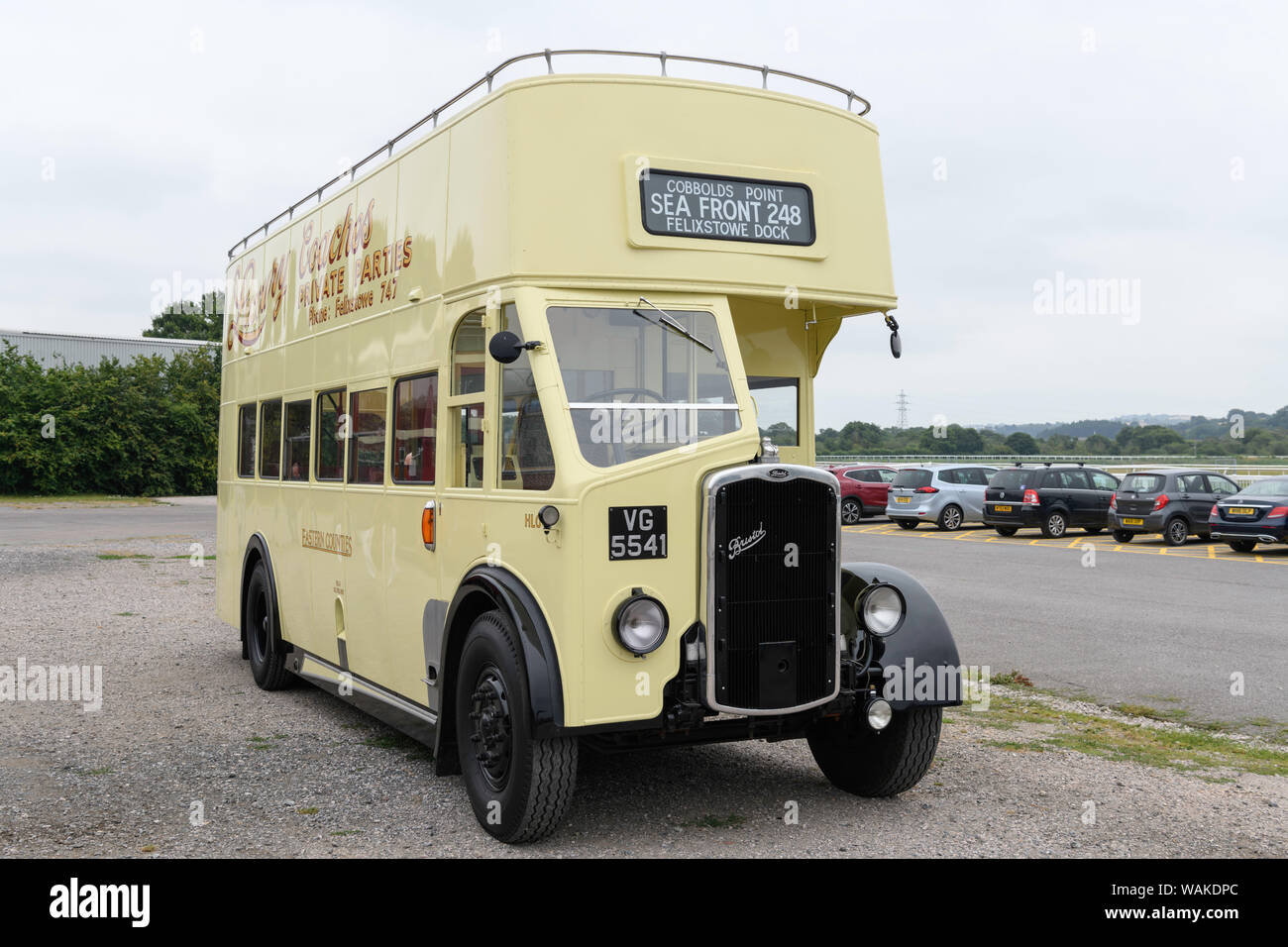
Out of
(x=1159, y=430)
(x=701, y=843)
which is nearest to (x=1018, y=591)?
(x=701, y=843)

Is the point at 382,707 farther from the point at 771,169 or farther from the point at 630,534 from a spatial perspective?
the point at 771,169

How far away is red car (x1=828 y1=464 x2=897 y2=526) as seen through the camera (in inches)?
1281

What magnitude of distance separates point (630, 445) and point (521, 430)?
0.54 meters

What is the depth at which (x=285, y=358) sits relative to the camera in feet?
31.6

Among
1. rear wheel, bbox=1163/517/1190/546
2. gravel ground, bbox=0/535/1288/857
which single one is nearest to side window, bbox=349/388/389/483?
gravel ground, bbox=0/535/1288/857

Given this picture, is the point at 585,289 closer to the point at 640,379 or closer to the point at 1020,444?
the point at 640,379

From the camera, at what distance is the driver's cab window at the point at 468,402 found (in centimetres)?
611

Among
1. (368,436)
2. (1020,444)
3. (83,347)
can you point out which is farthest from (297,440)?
(1020,444)

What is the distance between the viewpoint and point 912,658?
6.11 metres

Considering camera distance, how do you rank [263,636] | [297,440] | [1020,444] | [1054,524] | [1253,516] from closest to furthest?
[297,440] → [263,636] → [1253,516] → [1054,524] → [1020,444]

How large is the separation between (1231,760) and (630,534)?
439cm

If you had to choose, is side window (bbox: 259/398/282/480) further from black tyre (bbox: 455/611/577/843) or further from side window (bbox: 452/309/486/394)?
black tyre (bbox: 455/611/577/843)

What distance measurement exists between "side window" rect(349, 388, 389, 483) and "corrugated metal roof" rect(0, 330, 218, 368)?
44.1 meters

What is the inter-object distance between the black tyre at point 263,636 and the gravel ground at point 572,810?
534 mm
